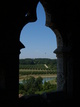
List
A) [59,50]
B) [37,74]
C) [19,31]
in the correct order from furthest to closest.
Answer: [37,74] → [59,50] → [19,31]

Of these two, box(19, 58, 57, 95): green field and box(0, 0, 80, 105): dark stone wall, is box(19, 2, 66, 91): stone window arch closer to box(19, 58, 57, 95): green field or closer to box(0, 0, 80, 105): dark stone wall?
box(0, 0, 80, 105): dark stone wall

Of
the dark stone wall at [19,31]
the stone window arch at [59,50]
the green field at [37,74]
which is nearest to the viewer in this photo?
the dark stone wall at [19,31]

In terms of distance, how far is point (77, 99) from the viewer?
9.93 feet

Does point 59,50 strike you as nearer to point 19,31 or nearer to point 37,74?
Result: point 19,31

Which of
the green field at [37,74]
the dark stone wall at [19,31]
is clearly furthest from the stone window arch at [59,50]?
the green field at [37,74]

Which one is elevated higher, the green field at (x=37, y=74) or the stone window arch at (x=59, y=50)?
the stone window arch at (x=59, y=50)

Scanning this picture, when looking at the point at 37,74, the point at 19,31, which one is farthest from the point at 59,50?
the point at 37,74

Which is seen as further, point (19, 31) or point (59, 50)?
point (59, 50)

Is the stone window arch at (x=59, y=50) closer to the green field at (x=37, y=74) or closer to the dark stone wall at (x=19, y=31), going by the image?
the dark stone wall at (x=19, y=31)

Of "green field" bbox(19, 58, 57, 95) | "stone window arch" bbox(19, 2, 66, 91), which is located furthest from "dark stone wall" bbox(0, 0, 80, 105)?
"green field" bbox(19, 58, 57, 95)

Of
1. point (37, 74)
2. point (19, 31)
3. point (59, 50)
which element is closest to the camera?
point (19, 31)

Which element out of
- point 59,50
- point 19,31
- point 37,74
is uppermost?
point 19,31

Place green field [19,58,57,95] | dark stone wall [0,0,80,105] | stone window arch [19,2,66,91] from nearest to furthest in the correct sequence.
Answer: dark stone wall [0,0,80,105]
stone window arch [19,2,66,91]
green field [19,58,57,95]

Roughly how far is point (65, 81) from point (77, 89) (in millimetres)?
289
